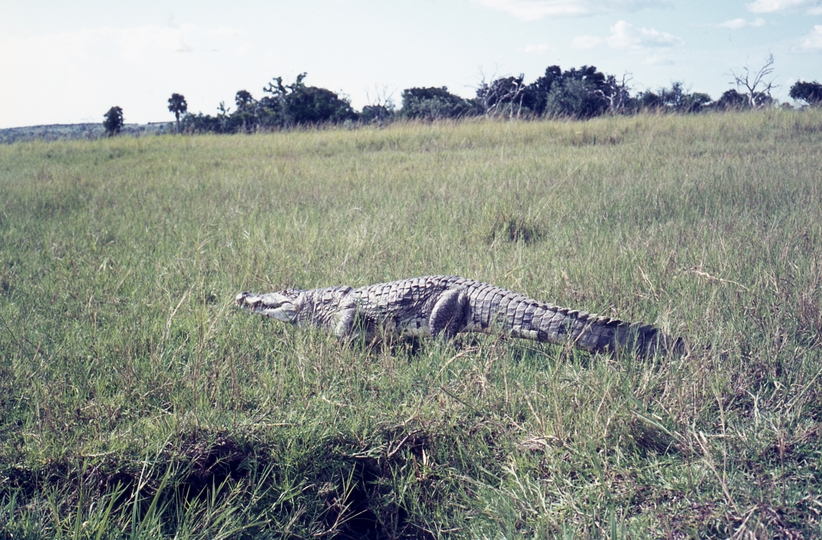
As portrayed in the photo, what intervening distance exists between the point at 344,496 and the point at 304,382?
22.8 inches

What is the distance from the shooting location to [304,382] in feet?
8.34

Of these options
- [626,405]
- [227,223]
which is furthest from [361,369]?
[227,223]

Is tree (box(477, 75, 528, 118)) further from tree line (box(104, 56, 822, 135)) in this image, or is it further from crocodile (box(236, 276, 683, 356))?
crocodile (box(236, 276, 683, 356))

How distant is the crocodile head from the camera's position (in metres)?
3.46

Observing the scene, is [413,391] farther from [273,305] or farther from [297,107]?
[297,107]

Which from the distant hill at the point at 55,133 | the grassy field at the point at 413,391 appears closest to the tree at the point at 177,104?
the distant hill at the point at 55,133

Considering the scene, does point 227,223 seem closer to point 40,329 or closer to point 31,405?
point 40,329

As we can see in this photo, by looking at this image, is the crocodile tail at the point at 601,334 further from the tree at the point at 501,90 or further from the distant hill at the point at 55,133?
the tree at the point at 501,90

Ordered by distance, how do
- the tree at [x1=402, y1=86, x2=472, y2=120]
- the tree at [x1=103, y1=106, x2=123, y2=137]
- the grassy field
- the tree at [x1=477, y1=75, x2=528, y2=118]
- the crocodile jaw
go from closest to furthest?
1. the grassy field
2. the crocodile jaw
3. the tree at [x1=103, y1=106, x2=123, y2=137]
4. the tree at [x1=477, y1=75, x2=528, y2=118]
5. the tree at [x1=402, y1=86, x2=472, y2=120]

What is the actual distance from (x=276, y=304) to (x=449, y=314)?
3.60 ft

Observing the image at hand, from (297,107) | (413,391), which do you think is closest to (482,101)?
(297,107)

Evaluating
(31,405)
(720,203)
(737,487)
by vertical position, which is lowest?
(737,487)

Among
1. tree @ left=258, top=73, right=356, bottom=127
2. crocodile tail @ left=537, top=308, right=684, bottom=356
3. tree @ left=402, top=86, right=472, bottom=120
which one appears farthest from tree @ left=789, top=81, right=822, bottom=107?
crocodile tail @ left=537, top=308, right=684, bottom=356

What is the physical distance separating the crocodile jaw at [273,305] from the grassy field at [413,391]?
0.19 m
